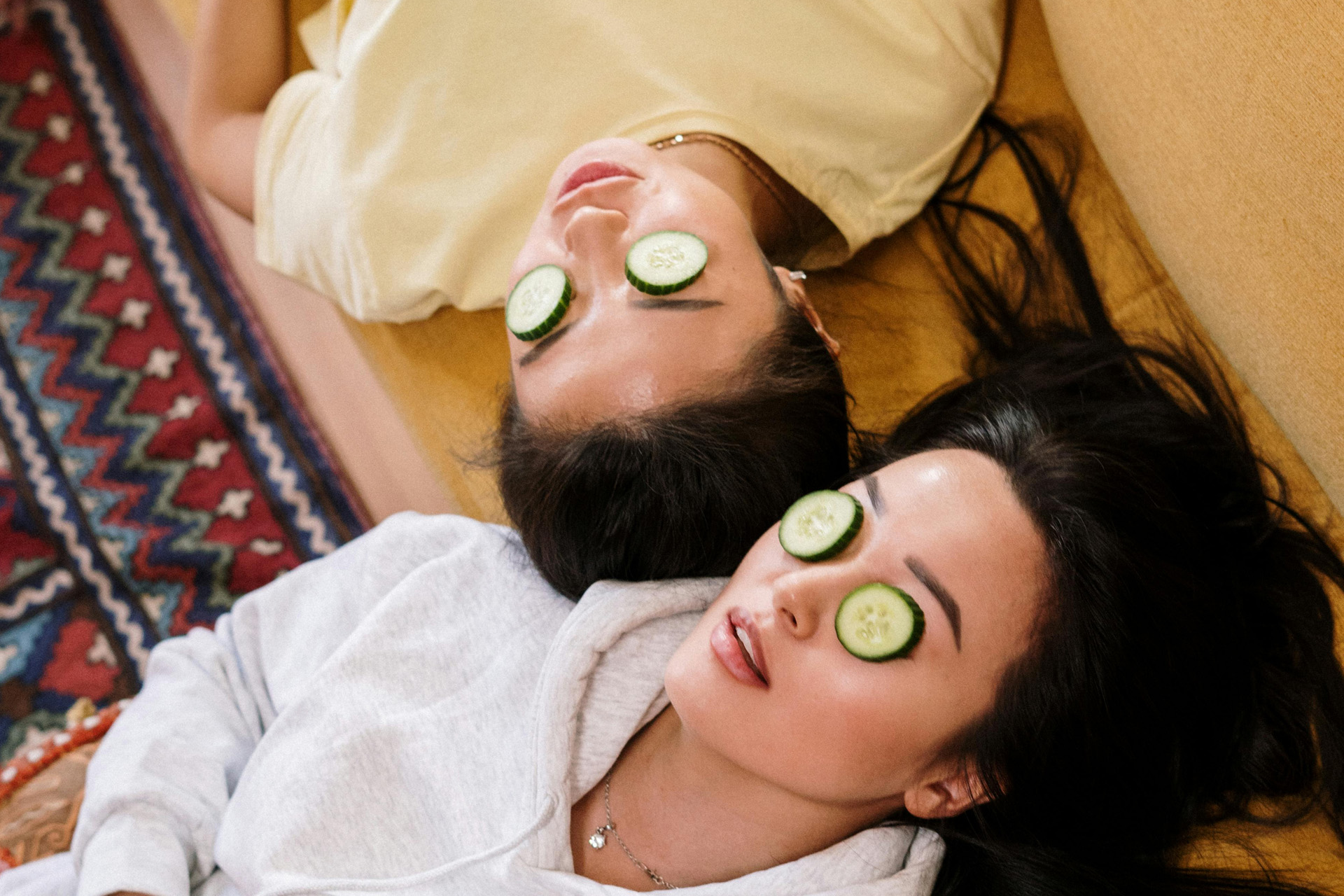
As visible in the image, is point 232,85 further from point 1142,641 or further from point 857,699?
point 1142,641

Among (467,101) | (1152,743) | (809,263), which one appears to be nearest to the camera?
(1152,743)

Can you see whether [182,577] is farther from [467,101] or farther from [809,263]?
[809,263]

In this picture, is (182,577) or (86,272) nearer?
(182,577)

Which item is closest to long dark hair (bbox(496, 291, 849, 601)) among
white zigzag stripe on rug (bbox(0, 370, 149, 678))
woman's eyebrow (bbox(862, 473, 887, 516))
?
woman's eyebrow (bbox(862, 473, 887, 516))

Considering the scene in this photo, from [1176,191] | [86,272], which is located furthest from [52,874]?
[1176,191]

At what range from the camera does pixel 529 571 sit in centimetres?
177

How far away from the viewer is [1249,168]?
1463 mm

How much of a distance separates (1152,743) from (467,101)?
1.54 meters

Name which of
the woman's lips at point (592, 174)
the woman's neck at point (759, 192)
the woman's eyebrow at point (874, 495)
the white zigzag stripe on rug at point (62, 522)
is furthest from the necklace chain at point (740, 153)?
the white zigzag stripe on rug at point (62, 522)

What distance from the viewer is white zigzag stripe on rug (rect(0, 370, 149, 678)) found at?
2.35 m

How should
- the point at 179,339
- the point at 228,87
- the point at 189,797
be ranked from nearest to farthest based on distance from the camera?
1. the point at 189,797
2. the point at 228,87
3. the point at 179,339

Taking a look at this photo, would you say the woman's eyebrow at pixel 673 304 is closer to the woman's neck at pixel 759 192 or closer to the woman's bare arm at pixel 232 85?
the woman's neck at pixel 759 192

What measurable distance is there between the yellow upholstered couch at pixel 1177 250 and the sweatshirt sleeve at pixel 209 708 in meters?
0.26

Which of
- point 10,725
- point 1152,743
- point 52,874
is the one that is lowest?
point 10,725
